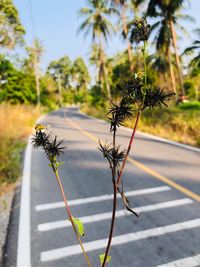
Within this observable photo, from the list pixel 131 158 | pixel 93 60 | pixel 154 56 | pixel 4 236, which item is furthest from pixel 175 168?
pixel 93 60

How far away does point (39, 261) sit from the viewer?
12.3 feet

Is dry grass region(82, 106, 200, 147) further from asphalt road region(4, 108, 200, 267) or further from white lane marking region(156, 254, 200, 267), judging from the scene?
white lane marking region(156, 254, 200, 267)

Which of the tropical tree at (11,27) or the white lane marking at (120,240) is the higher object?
the tropical tree at (11,27)

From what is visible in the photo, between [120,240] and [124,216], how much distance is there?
2.50 feet

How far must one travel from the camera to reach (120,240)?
4098 millimetres

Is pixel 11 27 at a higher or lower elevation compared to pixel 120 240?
higher

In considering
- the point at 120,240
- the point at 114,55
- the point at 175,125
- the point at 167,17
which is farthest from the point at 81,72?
the point at 120,240

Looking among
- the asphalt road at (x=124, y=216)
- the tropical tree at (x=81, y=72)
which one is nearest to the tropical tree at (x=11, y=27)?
the asphalt road at (x=124, y=216)

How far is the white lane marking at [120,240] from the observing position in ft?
12.7

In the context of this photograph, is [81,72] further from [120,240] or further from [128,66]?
[120,240]

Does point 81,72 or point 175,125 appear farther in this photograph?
point 81,72

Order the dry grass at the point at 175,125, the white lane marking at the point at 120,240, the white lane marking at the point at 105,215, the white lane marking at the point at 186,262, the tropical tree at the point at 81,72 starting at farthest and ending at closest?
the tropical tree at the point at 81,72, the dry grass at the point at 175,125, the white lane marking at the point at 105,215, the white lane marking at the point at 120,240, the white lane marking at the point at 186,262

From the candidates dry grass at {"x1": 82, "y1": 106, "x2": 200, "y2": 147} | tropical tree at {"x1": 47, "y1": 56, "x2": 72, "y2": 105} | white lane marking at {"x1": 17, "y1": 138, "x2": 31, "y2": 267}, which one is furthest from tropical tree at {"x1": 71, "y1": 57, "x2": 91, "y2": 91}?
white lane marking at {"x1": 17, "y1": 138, "x2": 31, "y2": 267}

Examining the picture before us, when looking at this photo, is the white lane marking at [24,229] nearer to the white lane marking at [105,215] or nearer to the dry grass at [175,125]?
the white lane marking at [105,215]
